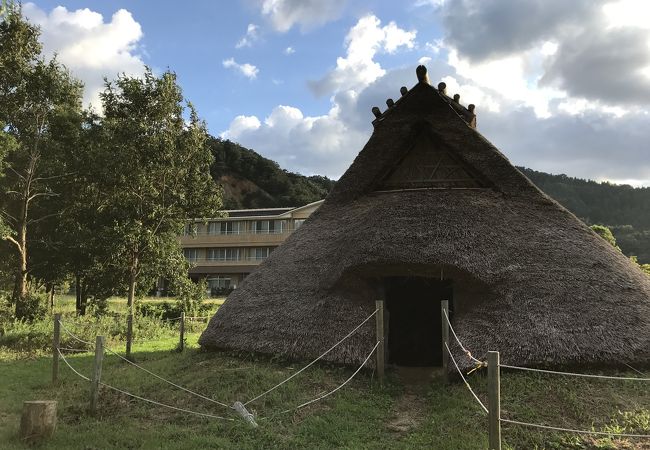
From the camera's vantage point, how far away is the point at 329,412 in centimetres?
709

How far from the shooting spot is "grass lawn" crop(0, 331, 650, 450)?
19.9ft

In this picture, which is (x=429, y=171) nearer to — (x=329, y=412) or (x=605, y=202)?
(x=329, y=412)

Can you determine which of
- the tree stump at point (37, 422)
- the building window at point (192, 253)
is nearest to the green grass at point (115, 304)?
the tree stump at point (37, 422)

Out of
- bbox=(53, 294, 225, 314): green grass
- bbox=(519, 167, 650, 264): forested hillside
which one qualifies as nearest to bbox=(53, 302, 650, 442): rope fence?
bbox=(53, 294, 225, 314): green grass

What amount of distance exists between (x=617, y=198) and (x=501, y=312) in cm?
5742

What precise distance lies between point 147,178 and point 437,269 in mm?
14063

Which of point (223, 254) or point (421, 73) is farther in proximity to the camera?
point (223, 254)

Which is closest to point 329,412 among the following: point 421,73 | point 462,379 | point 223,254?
point 462,379

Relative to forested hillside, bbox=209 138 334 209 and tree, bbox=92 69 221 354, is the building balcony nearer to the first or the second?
forested hillside, bbox=209 138 334 209

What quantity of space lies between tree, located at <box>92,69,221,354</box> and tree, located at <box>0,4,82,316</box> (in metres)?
1.50

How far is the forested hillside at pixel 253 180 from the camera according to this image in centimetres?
6309

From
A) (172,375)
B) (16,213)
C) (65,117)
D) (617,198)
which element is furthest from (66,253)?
(617,198)

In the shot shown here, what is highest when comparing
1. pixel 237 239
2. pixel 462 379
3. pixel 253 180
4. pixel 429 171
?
pixel 253 180

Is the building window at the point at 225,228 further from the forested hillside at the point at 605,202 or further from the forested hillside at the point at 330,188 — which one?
the forested hillside at the point at 605,202
